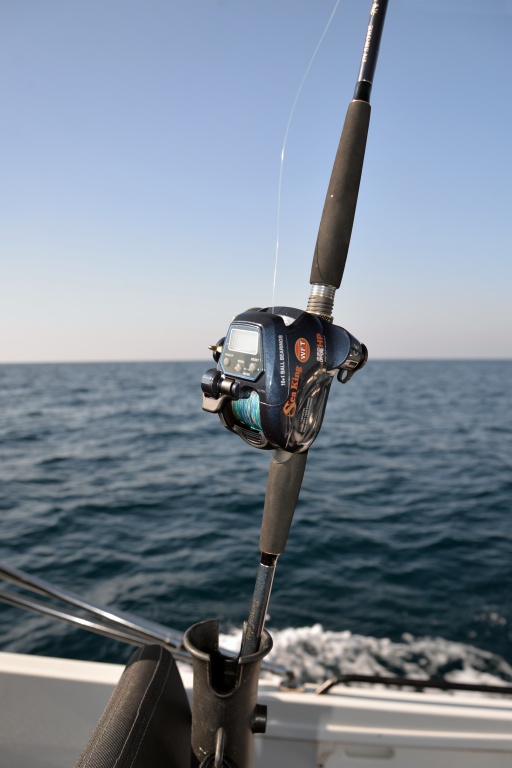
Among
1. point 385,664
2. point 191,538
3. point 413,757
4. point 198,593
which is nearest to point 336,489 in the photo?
point 191,538

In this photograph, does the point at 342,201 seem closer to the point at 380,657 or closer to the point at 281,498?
the point at 281,498

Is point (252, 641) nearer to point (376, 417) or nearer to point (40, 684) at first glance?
point (40, 684)

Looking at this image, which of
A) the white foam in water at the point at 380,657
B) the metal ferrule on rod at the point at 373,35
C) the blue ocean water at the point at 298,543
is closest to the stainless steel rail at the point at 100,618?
the metal ferrule on rod at the point at 373,35

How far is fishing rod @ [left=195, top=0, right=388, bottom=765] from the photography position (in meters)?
1.24

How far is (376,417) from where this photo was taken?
21.0 m

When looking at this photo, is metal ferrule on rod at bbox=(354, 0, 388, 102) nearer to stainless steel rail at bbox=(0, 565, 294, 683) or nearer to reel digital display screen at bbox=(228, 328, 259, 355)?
reel digital display screen at bbox=(228, 328, 259, 355)

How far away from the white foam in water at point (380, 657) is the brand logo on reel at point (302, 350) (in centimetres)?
387

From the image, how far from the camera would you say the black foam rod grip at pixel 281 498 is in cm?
141

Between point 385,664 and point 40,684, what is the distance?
336 cm

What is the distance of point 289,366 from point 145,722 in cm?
91

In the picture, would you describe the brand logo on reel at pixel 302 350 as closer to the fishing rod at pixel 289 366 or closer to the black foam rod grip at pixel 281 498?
the fishing rod at pixel 289 366

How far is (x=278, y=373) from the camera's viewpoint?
1225mm

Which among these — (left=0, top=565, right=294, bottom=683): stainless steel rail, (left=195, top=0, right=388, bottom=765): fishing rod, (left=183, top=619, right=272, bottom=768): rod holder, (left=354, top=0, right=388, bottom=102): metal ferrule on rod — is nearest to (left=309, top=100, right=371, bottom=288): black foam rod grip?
(left=195, top=0, right=388, bottom=765): fishing rod

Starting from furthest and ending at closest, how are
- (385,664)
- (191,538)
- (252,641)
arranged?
(191,538) → (385,664) → (252,641)
